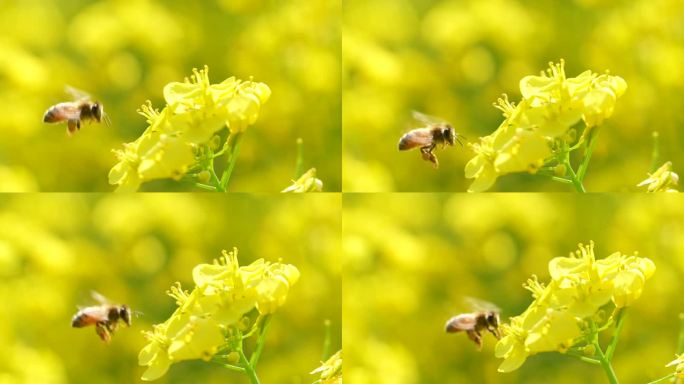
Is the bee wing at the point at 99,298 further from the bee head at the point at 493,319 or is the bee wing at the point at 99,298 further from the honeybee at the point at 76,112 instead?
the bee head at the point at 493,319

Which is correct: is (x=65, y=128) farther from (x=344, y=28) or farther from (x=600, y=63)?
(x=600, y=63)

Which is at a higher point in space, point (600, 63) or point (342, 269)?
point (600, 63)

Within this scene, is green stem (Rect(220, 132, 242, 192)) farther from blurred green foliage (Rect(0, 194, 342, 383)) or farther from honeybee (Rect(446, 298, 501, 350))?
honeybee (Rect(446, 298, 501, 350))

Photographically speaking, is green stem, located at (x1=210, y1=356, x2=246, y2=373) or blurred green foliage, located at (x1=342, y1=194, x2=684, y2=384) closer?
green stem, located at (x1=210, y1=356, x2=246, y2=373)

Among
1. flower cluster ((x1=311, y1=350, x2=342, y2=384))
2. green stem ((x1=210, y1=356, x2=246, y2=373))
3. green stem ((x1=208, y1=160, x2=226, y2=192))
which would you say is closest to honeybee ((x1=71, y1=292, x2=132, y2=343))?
green stem ((x1=210, y1=356, x2=246, y2=373))

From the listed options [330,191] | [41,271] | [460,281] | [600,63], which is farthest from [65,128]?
[600,63]

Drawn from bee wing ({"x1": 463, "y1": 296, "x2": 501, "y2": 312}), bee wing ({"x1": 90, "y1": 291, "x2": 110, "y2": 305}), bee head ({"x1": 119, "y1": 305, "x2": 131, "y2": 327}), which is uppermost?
bee wing ({"x1": 90, "y1": 291, "x2": 110, "y2": 305})
